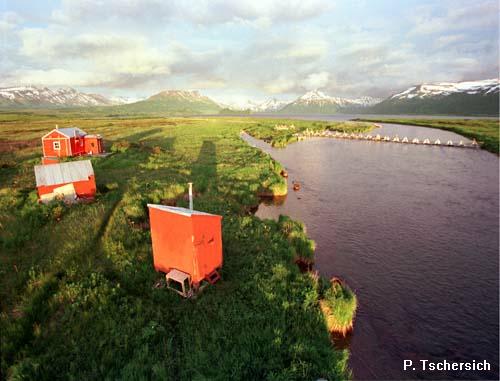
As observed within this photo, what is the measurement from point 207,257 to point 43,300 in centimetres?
757

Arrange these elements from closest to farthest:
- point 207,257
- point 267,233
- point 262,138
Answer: point 207,257 → point 267,233 → point 262,138

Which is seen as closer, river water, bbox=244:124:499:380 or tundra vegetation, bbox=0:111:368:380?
tundra vegetation, bbox=0:111:368:380

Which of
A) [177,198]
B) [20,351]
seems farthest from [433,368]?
[177,198]

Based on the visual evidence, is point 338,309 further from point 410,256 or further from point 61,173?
point 61,173

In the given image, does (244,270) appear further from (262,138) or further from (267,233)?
(262,138)

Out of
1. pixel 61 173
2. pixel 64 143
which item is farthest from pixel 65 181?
pixel 64 143

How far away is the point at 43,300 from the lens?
13039mm

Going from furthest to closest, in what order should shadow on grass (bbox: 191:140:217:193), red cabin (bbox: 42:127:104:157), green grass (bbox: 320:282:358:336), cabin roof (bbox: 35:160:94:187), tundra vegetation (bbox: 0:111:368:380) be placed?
red cabin (bbox: 42:127:104:157) → shadow on grass (bbox: 191:140:217:193) → cabin roof (bbox: 35:160:94:187) → green grass (bbox: 320:282:358:336) → tundra vegetation (bbox: 0:111:368:380)

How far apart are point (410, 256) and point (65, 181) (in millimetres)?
28830

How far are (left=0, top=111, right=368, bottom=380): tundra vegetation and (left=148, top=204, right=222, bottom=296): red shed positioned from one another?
2.96 feet

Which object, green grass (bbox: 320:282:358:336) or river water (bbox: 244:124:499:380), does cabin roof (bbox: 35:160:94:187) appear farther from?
green grass (bbox: 320:282:358:336)

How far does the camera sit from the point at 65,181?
25.5 m

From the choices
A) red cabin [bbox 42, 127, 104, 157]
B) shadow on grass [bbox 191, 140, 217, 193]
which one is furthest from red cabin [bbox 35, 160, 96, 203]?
red cabin [bbox 42, 127, 104, 157]

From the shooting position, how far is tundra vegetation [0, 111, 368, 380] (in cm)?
1012
